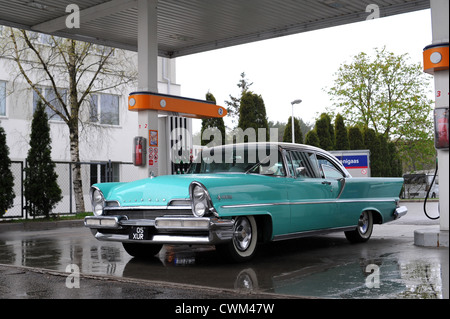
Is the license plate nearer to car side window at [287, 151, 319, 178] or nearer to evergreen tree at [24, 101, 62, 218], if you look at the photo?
car side window at [287, 151, 319, 178]

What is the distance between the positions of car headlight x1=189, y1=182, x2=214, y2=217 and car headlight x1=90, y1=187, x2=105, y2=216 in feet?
5.11

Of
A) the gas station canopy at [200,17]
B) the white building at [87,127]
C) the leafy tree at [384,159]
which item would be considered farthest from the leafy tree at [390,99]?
the gas station canopy at [200,17]

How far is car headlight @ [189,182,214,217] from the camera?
6.66 meters

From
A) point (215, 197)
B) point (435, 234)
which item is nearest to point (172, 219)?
point (215, 197)

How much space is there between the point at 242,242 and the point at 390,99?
37655 mm

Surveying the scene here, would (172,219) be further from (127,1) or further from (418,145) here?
(418,145)

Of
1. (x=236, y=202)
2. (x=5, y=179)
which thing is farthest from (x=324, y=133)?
(x=236, y=202)

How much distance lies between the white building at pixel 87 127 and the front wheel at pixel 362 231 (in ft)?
43.5

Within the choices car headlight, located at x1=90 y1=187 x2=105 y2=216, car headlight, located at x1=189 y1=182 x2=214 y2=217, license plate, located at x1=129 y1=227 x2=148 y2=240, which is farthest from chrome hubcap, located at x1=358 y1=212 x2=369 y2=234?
car headlight, located at x1=90 y1=187 x2=105 y2=216

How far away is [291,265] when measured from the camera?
279 inches

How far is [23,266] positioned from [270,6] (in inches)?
337

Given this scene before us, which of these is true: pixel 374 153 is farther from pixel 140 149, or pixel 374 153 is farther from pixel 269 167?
pixel 269 167

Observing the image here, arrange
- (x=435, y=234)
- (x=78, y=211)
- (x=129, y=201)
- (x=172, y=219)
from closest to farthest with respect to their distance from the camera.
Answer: (x=172, y=219), (x=129, y=201), (x=435, y=234), (x=78, y=211)

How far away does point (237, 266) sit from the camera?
7.01 m
